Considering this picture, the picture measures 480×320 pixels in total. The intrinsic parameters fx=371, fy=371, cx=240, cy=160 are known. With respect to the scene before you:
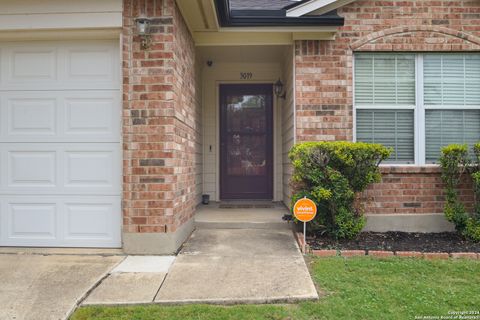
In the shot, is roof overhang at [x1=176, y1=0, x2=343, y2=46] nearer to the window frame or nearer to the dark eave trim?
the dark eave trim

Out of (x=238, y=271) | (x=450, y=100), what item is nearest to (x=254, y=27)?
(x=450, y=100)

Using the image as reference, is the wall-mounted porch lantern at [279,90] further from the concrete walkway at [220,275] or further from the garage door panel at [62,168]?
the garage door panel at [62,168]

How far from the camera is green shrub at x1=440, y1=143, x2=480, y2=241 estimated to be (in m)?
4.77

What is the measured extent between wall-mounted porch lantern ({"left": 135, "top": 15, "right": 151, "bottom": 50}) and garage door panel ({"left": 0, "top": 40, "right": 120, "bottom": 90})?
39 cm

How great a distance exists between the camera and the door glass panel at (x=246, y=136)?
7.53 m

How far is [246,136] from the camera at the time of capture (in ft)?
24.7

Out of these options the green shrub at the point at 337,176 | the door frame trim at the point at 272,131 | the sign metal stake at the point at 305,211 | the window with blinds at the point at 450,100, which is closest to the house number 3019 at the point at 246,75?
the door frame trim at the point at 272,131

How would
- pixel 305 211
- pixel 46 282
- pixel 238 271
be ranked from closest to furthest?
pixel 46 282 < pixel 238 271 < pixel 305 211

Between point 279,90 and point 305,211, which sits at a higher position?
point 279,90

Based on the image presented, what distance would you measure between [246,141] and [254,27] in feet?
9.05

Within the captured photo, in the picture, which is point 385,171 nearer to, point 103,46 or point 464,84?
point 464,84

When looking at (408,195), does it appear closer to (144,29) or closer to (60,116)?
(144,29)

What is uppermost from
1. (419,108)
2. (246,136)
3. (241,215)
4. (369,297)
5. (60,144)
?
(419,108)

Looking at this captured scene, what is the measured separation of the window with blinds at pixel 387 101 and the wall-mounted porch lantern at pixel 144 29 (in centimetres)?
302
